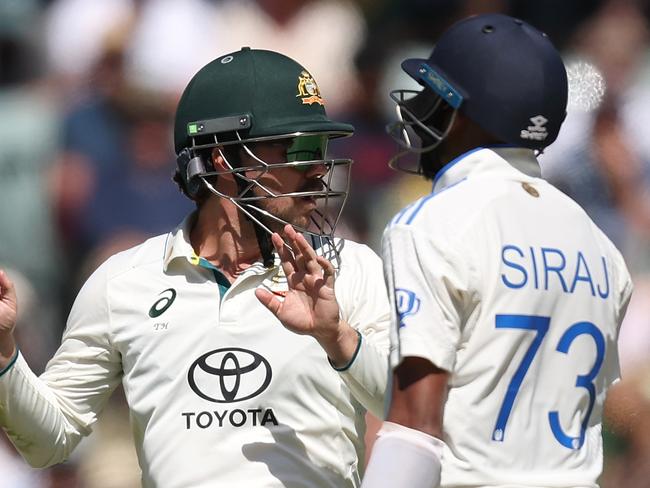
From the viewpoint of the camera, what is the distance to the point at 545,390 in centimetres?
309

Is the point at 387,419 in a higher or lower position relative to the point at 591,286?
lower

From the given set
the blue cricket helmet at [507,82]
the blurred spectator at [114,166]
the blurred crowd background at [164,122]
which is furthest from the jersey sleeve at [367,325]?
the blurred spectator at [114,166]

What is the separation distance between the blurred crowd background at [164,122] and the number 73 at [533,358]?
3155 millimetres

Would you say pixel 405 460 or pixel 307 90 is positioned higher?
pixel 307 90

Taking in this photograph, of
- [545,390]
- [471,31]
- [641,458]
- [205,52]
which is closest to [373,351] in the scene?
[545,390]

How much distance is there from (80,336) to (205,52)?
3.01 meters

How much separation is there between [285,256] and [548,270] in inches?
30.1

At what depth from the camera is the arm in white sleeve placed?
9.76ft

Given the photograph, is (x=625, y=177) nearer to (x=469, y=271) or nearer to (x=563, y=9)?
(x=563, y=9)

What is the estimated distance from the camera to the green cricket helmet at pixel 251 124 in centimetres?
407

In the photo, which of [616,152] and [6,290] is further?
[616,152]

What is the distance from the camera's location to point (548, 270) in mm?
3105

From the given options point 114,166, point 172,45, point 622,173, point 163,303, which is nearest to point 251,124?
point 163,303

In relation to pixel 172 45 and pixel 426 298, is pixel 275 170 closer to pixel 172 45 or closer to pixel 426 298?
pixel 426 298
